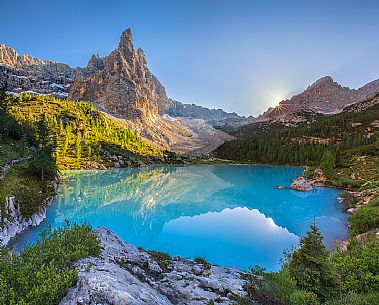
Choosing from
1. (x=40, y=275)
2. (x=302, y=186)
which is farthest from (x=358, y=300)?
(x=302, y=186)

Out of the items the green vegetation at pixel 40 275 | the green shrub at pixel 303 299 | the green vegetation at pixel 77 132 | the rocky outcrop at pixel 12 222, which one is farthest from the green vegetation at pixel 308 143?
the green vegetation at pixel 40 275

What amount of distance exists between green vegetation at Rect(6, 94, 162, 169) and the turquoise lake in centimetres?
5416

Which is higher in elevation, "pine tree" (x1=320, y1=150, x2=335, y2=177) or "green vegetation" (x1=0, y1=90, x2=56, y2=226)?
"pine tree" (x1=320, y1=150, x2=335, y2=177)

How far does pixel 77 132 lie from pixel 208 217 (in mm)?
125084

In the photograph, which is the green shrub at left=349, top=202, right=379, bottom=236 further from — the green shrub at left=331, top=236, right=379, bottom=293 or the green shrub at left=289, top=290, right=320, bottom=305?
the green shrub at left=289, top=290, right=320, bottom=305

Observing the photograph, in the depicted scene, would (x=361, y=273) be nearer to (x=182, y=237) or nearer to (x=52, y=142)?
(x=182, y=237)

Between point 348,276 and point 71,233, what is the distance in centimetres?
1347

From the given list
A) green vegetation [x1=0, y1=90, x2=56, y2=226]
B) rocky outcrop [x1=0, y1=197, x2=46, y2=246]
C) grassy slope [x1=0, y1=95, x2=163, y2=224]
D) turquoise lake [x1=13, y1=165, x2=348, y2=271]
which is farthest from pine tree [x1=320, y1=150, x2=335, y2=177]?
rocky outcrop [x1=0, y1=197, x2=46, y2=246]

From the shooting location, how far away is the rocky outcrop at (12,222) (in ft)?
70.4

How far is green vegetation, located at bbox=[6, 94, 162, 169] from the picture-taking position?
344ft

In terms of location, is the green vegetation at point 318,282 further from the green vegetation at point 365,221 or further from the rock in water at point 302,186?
the rock in water at point 302,186

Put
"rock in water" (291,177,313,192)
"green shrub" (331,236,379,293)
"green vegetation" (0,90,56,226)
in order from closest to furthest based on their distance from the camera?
"green shrub" (331,236,379,293) < "green vegetation" (0,90,56,226) < "rock in water" (291,177,313,192)

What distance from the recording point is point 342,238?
2681 cm

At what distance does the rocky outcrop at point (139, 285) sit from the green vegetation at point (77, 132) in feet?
293
